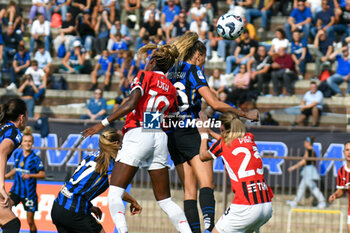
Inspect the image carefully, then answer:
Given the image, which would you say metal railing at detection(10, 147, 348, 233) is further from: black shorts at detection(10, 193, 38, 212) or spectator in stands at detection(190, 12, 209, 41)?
spectator in stands at detection(190, 12, 209, 41)

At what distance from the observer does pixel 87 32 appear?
20953mm

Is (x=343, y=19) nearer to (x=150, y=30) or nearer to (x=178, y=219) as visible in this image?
(x=150, y=30)

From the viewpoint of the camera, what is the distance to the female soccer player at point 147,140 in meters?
7.27

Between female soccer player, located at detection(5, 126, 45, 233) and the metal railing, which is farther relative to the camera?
the metal railing

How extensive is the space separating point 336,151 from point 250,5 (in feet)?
22.9

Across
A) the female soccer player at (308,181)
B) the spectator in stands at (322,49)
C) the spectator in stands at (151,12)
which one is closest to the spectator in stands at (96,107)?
the spectator in stands at (151,12)

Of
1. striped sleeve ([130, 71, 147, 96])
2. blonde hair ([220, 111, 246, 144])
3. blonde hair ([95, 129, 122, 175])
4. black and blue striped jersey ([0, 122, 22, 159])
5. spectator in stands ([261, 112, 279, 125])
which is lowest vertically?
spectator in stands ([261, 112, 279, 125])

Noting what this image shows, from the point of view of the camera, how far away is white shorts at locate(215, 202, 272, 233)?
7434 millimetres

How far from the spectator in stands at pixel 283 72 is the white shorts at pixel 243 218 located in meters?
10.3

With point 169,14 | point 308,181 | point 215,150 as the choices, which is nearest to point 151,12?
point 169,14

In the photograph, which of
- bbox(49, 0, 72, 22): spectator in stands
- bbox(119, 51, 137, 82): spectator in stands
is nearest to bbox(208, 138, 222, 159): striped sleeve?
bbox(119, 51, 137, 82): spectator in stands

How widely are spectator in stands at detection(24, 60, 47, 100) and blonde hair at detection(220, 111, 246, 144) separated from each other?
40.5 ft

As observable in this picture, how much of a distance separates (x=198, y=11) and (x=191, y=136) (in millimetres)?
11892

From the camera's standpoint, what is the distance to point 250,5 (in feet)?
65.2
